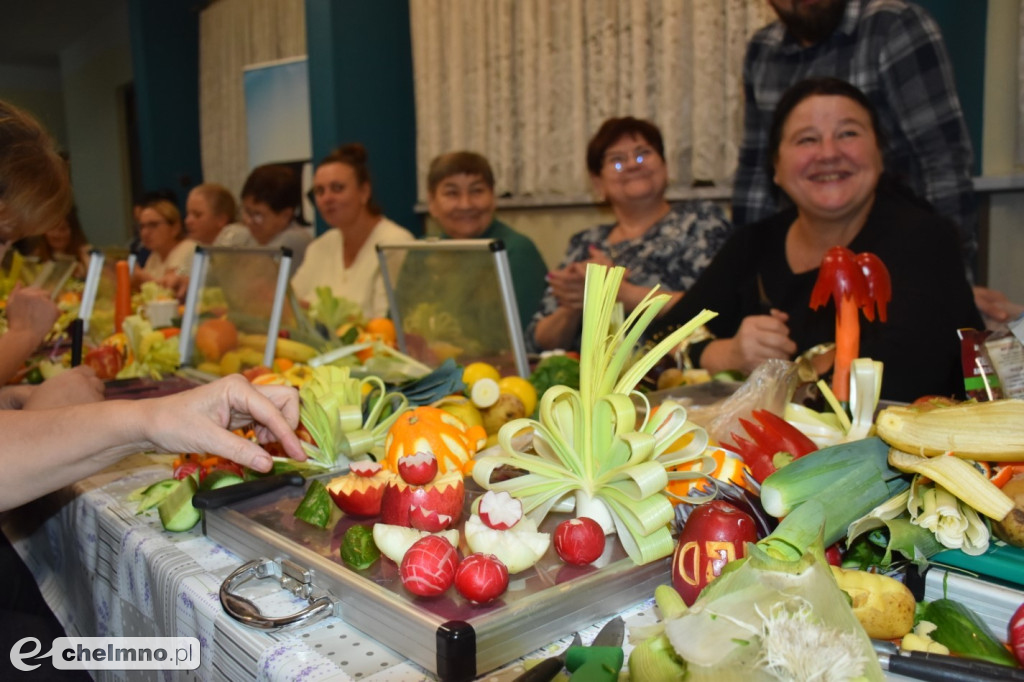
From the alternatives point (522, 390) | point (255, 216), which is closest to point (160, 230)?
point (255, 216)

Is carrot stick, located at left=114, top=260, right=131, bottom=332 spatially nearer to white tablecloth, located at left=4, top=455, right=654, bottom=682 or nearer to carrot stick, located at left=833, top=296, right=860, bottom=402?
white tablecloth, located at left=4, top=455, right=654, bottom=682

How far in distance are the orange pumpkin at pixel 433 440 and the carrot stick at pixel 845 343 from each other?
0.57 meters

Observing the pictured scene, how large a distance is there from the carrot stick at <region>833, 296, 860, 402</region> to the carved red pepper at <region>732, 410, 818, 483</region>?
244 millimetres

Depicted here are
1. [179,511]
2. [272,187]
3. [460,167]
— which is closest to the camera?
[179,511]

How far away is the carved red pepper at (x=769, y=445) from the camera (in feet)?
3.20

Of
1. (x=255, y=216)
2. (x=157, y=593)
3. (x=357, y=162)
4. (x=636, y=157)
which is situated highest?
(x=357, y=162)

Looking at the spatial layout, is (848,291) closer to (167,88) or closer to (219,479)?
(219,479)

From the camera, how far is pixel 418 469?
0.93m

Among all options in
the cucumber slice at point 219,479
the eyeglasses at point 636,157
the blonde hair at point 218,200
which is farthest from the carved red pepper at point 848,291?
the blonde hair at point 218,200

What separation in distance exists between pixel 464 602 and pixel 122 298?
2.35 metres

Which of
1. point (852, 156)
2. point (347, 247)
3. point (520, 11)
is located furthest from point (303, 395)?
point (520, 11)

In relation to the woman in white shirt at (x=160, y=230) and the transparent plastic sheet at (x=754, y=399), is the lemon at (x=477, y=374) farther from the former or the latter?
the woman in white shirt at (x=160, y=230)

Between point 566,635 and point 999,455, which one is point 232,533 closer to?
point 566,635

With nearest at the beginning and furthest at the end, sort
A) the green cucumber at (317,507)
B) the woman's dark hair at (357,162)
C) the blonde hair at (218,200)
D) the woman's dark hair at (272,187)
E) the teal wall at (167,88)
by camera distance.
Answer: the green cucumber at (317,507) < the woman's dark hair at (357,162) < the woman's dark hair at (272,187) < the blonde hair at (218,200) < the teal wall at (167,88)
